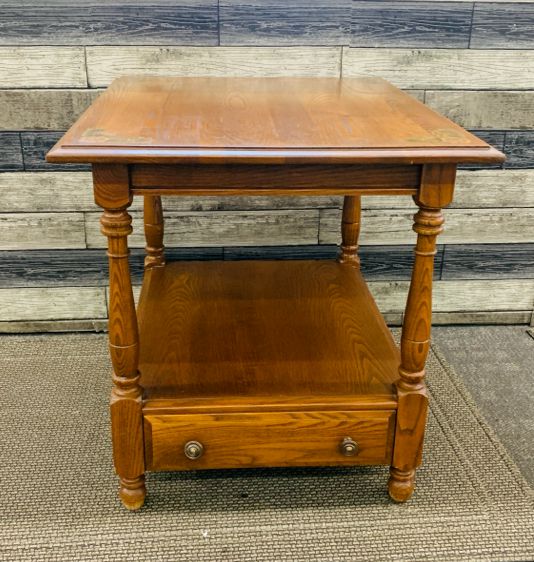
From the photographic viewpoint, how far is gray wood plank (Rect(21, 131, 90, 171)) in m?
1.72

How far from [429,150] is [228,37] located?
2.69ft

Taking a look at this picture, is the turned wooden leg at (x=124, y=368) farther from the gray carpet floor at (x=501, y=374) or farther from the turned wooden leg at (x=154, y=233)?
the gray carpet floor at (x=501, y=374)

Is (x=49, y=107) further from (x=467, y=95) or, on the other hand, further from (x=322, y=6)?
(x=467, y=95)

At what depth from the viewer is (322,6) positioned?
5.43 feet

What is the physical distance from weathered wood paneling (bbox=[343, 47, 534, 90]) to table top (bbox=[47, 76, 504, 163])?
29 cm

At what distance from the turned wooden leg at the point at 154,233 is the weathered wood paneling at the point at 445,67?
60 centimetres

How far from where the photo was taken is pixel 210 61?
168cm

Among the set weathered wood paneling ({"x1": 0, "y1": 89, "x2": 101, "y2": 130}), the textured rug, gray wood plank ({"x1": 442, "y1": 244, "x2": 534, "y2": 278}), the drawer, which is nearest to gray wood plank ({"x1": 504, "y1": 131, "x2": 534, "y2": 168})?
gray wood plank ({"x1": 442, "y1": 244, "x2": 534, "y2": 278})

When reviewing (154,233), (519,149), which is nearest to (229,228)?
(154,233)

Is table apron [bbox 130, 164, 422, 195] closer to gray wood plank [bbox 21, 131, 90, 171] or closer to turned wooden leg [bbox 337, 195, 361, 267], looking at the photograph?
turned wooden leg [bbox 337, 195, 361, 267]

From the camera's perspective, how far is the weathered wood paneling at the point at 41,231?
5.91ft

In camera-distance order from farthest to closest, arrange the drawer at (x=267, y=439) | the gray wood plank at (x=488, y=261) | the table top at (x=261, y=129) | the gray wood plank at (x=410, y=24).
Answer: the gray wood plank at (x=488, y=261) < the gray wood plank at (x=410, y=24) < the drawer at (x=267, y=439) < the table top at (x=261, y=129)

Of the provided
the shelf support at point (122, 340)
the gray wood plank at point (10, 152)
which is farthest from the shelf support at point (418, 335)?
the gray wood plank at point (10, 152)

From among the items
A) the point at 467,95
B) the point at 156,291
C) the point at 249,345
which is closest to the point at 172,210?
the point at 156,291
